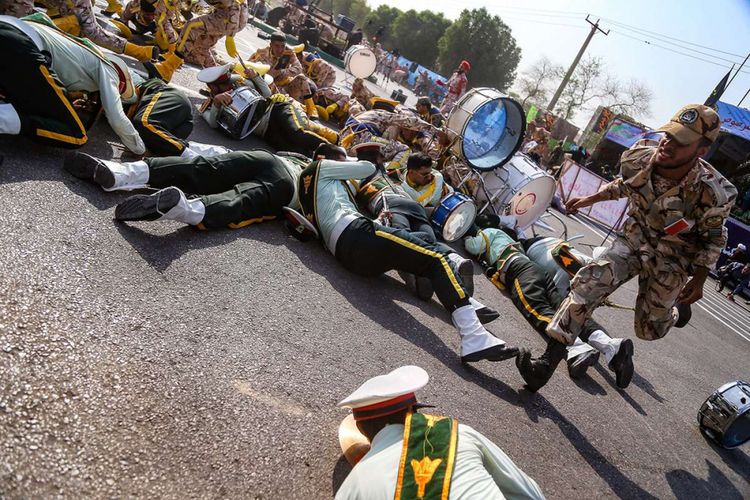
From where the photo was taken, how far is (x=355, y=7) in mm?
69812

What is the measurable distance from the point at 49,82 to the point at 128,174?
2.27 feet

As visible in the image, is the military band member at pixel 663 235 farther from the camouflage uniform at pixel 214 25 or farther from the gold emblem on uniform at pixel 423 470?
the camouflage uniform at pixel 214 25

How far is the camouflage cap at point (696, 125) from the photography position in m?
2.71

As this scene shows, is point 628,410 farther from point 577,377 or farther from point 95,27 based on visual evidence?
point 95,27

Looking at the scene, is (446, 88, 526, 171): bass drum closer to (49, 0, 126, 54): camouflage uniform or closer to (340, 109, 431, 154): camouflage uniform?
(340, 109, 431, 154): camouflage uniform

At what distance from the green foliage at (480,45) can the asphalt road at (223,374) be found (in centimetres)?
4825

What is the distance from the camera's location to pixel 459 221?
529 centimetres

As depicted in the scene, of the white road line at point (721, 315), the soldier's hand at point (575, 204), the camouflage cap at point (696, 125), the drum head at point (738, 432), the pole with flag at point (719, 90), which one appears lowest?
the white road line at point (721, 315)

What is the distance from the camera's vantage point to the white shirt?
4.48 feet

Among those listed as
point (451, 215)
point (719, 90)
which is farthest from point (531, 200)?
point (719, 90)

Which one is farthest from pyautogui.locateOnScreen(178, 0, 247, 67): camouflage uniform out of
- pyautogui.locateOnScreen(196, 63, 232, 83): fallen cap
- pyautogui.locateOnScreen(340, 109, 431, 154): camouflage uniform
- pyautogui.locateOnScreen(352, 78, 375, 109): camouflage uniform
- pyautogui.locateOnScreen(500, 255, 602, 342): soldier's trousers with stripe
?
pyautogui.locateOnScreen(500, 255, 602, 342): soldier's trousers with stripe

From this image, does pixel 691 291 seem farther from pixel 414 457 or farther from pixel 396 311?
pixel 414 457

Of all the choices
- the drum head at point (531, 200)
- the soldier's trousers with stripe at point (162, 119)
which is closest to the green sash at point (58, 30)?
the soldier's trousers with stripe at point (162, 119)

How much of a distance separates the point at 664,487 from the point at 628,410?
31.3 inches
